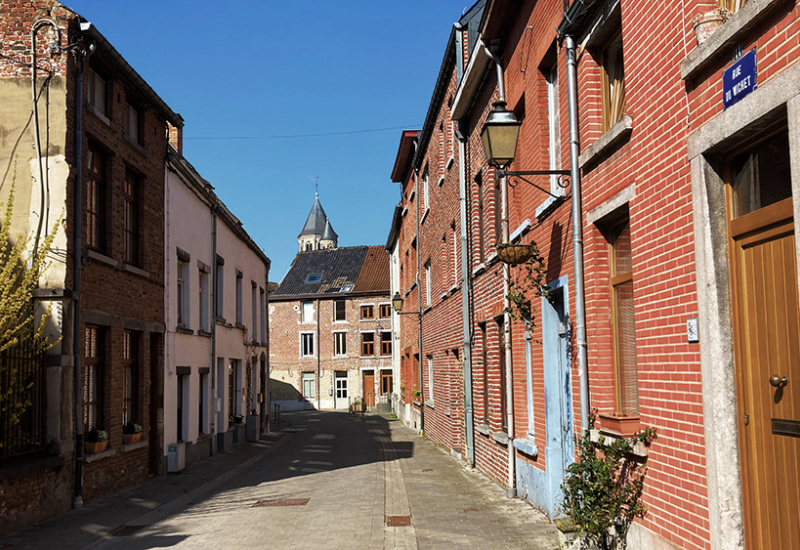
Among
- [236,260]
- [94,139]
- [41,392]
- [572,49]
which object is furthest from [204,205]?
[572,49]

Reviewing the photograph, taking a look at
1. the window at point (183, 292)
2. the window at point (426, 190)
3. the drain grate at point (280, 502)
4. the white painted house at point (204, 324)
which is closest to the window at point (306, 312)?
the white painted house at point (204, 324)

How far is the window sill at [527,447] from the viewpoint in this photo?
10.2 m

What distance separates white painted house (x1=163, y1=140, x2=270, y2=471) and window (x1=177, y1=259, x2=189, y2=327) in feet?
0.07

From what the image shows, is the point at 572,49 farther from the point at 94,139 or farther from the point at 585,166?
the point at 94,139

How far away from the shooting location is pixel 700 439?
210 inches

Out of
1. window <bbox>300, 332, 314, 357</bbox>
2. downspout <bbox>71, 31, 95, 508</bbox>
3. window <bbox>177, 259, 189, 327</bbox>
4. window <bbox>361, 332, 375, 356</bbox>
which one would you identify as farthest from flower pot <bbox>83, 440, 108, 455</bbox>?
window <bbox>300, 332, 314, 357</bbox>

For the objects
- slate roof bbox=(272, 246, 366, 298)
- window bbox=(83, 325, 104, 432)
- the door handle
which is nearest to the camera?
the door handle

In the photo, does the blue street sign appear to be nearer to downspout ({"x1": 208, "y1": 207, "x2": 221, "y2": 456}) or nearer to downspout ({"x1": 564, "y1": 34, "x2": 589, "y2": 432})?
downspout ({"x1": 564, "y1": 34, "x2": 589, "y2": 432})

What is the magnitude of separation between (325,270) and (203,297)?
120ft

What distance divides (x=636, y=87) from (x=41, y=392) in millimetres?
8632

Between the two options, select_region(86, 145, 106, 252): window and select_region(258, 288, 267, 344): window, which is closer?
select_region(86, 145, 106, 252): window

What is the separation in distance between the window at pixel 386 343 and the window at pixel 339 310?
9.46 feet

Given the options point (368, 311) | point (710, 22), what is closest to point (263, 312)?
point (368, 311)

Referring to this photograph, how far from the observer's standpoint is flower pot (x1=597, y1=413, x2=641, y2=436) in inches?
265
